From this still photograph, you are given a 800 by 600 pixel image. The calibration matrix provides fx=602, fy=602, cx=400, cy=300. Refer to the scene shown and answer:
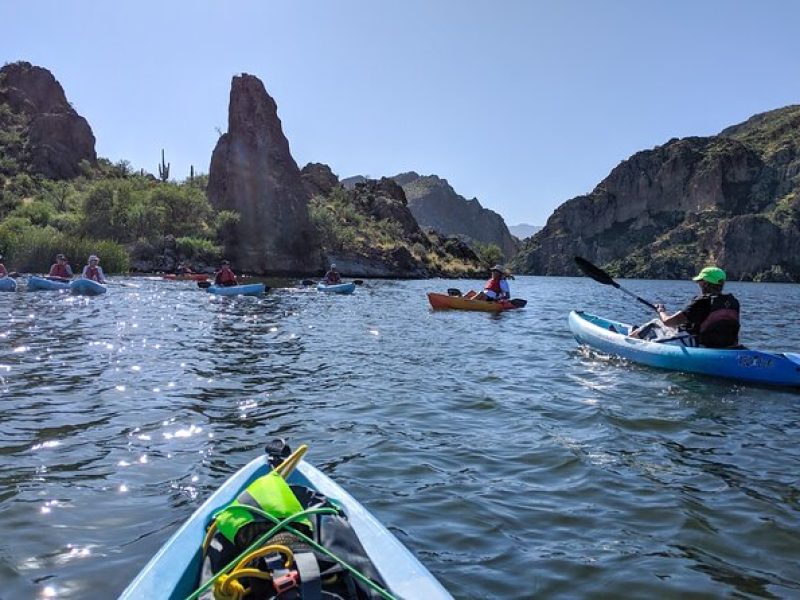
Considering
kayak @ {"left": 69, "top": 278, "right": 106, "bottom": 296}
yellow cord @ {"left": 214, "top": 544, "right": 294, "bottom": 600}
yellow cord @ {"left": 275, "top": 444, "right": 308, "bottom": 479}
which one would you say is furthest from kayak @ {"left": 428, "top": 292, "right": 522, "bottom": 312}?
yellow cord @ {"left": 214, "top": 544, "right": 294, "bottom": 600}

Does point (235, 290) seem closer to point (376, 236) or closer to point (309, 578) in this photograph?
point (309, 578)

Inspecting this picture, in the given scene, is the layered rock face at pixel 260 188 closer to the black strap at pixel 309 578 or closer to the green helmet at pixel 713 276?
the green helmet at pixel 713 276

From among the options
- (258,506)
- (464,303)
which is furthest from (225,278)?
(258,506)

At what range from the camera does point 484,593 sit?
3.24 meters

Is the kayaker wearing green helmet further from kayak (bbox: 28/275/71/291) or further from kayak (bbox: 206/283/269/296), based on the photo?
kayak (bbox: 28/275/71/291)

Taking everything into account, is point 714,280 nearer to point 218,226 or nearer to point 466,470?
point 466,470

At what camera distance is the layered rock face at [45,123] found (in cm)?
6756

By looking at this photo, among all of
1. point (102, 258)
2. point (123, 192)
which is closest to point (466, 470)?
point (102, 258)

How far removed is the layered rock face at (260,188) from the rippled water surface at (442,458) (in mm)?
43318

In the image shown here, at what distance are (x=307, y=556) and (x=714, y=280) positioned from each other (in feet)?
28.1

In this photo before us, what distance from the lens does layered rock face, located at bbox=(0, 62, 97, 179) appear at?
67562mm

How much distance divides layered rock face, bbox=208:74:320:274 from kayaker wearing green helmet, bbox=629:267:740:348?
1829 inches

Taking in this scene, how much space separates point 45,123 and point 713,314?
258 feet

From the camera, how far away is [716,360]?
9047 mm
